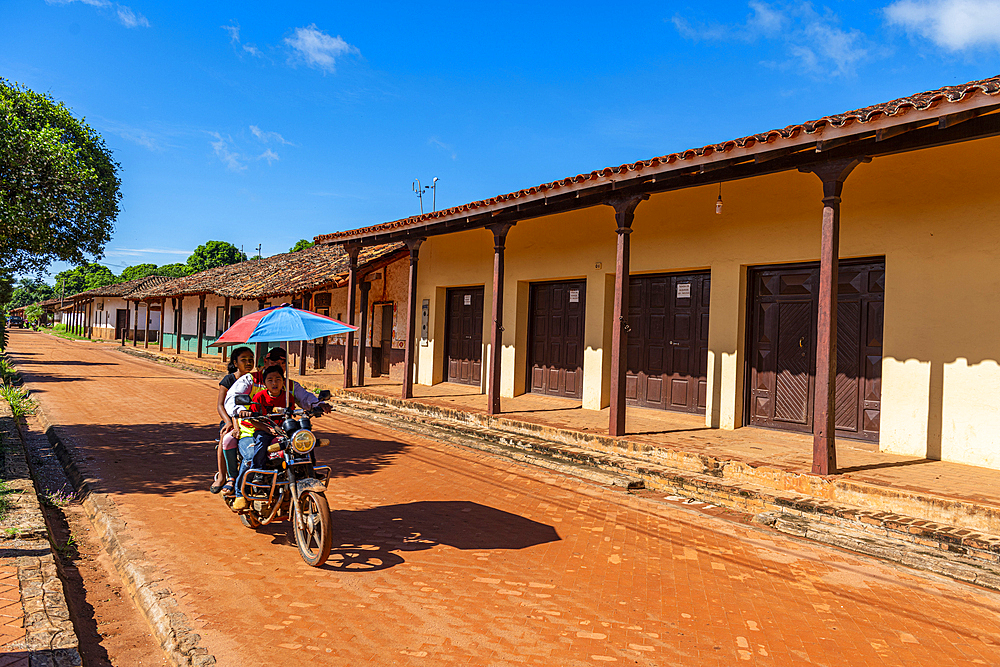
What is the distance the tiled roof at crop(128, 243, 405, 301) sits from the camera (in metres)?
17.0

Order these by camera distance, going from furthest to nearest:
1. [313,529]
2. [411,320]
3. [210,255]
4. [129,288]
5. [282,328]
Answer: [210,255], [129,288], [411,320], [282,328], [313,529]

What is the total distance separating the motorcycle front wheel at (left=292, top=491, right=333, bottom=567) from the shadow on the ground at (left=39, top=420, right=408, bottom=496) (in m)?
2.21

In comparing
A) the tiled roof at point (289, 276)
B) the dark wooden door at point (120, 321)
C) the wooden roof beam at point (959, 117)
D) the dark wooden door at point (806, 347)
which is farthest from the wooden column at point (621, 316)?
the dark wooden door at point (120, 321)

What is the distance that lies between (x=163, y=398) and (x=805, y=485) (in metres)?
12.0

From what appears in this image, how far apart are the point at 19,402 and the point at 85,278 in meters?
77.4

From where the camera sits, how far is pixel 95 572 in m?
4.30

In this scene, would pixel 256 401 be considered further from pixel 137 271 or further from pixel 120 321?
pixel 137 271

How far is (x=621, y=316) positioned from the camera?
328 inches

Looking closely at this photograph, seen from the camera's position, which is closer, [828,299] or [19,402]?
[828,299]

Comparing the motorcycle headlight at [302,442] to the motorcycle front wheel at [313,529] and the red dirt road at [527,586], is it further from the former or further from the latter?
the red dirt road at [527,586]

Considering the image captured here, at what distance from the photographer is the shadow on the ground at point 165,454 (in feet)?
20.7

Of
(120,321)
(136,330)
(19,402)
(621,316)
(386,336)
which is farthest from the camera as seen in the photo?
(120,321)

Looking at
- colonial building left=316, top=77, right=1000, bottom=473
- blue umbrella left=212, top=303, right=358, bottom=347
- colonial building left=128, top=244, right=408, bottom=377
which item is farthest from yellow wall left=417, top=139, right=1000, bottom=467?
colonial building left=128, top=244, right=408, bottom=377

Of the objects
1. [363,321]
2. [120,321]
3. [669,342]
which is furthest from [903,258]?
[120,321]
